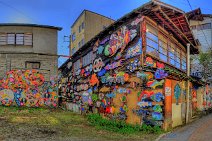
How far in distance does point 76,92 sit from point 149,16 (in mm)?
11852

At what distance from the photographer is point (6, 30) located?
27844 millimetres

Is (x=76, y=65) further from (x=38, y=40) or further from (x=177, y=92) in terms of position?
(x=177, y=92)

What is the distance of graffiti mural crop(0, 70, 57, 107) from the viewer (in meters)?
27.5

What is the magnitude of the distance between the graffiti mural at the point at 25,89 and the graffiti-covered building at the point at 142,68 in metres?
8.09

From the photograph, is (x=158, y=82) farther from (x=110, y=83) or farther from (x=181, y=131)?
(x=110, y=83)

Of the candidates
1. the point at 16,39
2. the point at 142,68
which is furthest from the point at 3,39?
the point at 142,68

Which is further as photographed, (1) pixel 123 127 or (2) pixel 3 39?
(2) pixel 3 39

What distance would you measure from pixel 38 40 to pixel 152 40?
14941 millimetres

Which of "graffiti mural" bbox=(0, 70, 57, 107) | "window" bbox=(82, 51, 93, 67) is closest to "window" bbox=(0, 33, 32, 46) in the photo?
"graffiti mural" bbox=(0, 70, 57, 107)

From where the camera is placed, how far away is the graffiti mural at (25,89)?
27.5 metres

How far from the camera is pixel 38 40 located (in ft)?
92.9

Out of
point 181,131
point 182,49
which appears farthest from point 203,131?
point 182,49

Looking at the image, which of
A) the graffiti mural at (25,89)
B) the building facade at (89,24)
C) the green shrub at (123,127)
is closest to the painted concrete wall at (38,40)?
the graffiti mural at (25,89)

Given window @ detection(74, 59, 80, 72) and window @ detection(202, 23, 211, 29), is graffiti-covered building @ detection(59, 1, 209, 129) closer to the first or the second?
window @ detection(74, 59, 80, 72)
